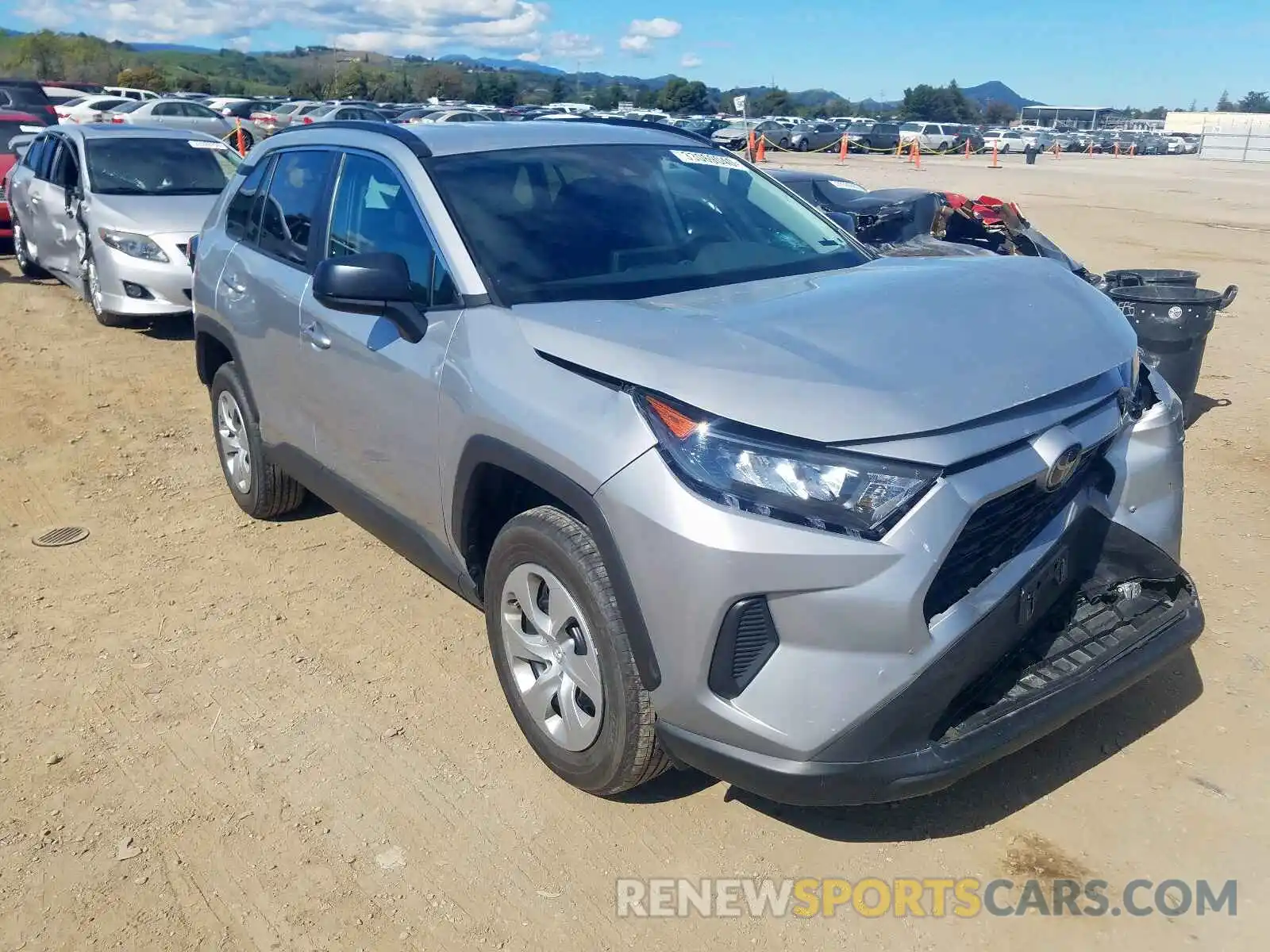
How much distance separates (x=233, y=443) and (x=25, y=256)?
8.29 m

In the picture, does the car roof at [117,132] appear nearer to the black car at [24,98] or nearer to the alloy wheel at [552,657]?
the alloy wheel at [552,657]

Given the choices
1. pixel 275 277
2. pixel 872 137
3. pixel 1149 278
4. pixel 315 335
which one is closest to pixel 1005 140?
pixel 872 137

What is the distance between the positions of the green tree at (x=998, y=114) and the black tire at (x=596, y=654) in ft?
335

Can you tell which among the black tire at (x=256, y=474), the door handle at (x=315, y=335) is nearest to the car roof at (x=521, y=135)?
the door handle at (x=315, y=335)

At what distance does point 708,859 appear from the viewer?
2.88 m

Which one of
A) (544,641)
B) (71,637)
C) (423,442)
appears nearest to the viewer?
(544,641)

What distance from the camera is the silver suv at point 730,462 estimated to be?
240cm

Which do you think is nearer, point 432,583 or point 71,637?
point 71,637

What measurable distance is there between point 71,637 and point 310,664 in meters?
1.01

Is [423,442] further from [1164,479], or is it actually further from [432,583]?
[1164,479]

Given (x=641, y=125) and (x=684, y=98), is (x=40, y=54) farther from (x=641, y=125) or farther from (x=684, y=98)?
(x=641, y=125)

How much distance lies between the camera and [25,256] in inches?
458

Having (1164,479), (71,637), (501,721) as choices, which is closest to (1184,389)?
(1164,479)

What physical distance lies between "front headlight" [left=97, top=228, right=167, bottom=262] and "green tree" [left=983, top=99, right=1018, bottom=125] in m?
97.4
